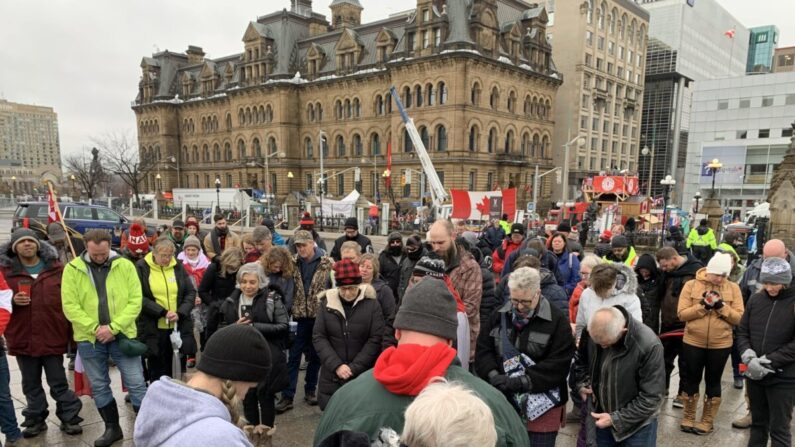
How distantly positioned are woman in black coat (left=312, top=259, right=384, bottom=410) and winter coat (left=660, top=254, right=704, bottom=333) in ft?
11.3

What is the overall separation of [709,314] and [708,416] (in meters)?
1.19

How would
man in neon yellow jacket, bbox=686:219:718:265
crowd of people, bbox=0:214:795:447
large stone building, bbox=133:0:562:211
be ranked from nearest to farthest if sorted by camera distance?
crowd of people, bbox=0:214:795:447 → man in neon yellow jacket, bbox=686:219:718:265 → large stone building, bbox=133:0:562:211

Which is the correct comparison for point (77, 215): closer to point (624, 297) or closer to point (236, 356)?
point (236, 356)

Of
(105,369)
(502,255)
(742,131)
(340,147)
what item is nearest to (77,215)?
(105,369)

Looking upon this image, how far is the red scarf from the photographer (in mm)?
1609

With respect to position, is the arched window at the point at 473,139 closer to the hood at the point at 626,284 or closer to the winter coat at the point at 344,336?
the hood at the point at 626,284

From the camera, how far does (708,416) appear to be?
4742 mm

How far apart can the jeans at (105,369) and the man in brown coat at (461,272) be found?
3238 millimetres

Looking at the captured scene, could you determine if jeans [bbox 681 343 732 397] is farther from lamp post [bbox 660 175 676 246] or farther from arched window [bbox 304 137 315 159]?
arched window [bbox 304 137 315 159]

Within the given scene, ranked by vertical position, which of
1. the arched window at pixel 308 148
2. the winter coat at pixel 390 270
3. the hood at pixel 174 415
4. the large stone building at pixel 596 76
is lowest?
the winter coat at pixel 390 270

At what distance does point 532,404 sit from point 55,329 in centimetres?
456

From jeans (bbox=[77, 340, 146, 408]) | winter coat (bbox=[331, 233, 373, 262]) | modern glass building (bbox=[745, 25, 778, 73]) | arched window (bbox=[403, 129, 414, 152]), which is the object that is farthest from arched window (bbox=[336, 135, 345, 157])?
modern glass building (bbox=[745, 25, 778, 73])

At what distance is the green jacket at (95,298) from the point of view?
4176mm

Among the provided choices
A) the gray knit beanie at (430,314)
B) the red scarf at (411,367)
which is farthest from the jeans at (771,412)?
the red scarf at (411,367)
